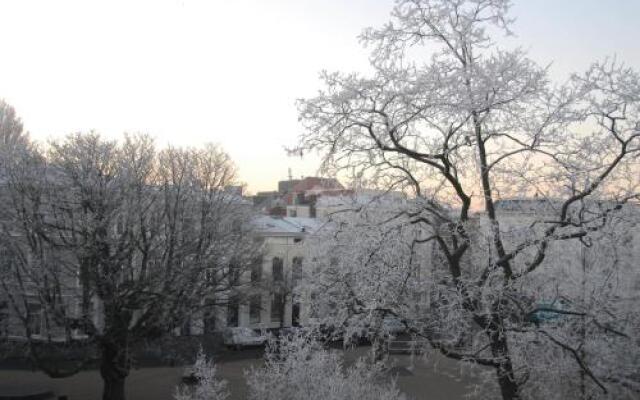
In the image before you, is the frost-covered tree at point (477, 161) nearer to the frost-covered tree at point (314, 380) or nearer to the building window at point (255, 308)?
the frost-covered tree at point (314, 380)

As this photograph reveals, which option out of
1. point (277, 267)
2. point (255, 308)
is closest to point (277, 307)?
point (277, 267)

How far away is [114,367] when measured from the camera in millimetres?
21094

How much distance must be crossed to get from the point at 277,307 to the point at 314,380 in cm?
2921

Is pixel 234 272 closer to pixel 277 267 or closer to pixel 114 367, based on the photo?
pixel 114 367

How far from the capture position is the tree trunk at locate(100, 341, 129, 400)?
21047 millimetres

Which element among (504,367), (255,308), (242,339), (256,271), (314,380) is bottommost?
(242,339)

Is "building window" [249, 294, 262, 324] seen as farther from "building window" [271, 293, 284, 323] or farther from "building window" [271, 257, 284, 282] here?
"building window" [271, 257, 284, 282]

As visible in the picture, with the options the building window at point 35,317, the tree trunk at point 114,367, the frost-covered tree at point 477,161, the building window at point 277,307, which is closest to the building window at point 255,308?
the building window at point 277,307

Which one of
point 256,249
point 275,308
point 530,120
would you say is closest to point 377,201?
point 530,120

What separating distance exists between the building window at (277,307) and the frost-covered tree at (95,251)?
15.4 metres

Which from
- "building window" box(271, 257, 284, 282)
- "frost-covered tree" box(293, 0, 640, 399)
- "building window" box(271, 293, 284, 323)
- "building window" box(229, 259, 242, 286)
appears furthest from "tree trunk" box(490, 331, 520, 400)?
"building window" box(271, 257, 284, 282)

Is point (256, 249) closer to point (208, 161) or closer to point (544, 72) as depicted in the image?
point (208, 161)

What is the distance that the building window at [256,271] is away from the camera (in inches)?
1265

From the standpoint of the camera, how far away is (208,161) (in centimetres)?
2819
